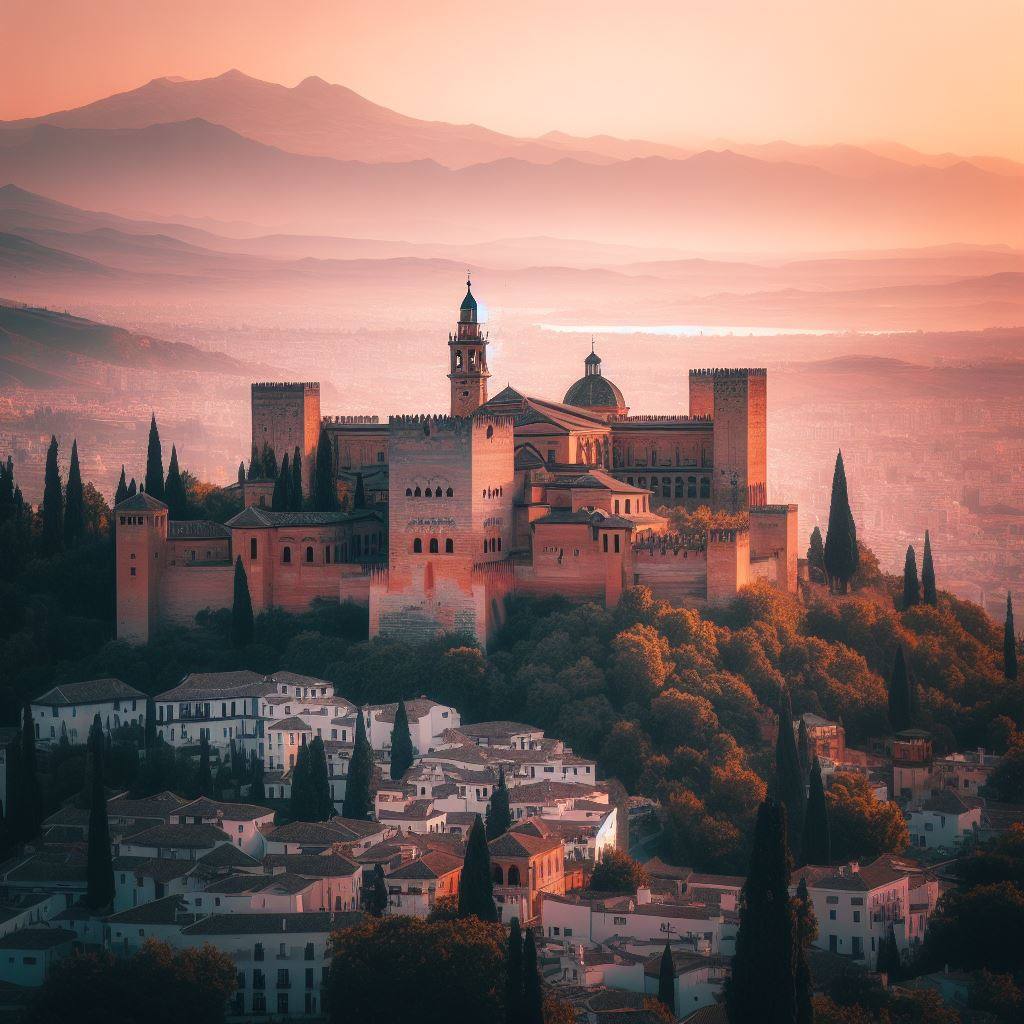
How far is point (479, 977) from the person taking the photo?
5053 centimetres

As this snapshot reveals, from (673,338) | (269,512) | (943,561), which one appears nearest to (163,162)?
(673,338)

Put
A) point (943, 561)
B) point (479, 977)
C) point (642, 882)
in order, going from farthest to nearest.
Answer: point (943, 561)
point (642, 882)
point (479, 977)

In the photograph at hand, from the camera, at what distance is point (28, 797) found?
200 feet

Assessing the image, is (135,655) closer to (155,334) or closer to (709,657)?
(709,657)

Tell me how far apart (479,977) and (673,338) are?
59.0 meters

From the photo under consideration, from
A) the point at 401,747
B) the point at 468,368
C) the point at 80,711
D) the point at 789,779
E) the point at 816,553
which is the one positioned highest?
the point at 468,368

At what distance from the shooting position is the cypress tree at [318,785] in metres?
61.1

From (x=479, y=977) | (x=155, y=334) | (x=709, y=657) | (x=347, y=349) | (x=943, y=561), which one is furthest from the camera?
(x=155, y=334)

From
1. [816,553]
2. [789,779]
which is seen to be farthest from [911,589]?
[789,779]

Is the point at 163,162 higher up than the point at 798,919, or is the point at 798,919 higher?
the point at 163,162

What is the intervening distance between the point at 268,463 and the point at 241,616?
951cm

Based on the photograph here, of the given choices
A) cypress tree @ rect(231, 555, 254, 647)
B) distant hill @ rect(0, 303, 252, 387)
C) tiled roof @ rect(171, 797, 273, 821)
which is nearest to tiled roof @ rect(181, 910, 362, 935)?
tiled roof @ rect(171, 797, 273, 821)

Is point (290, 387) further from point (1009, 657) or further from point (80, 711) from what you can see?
point (1009, 657)

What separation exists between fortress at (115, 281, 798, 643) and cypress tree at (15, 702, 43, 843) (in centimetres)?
967
